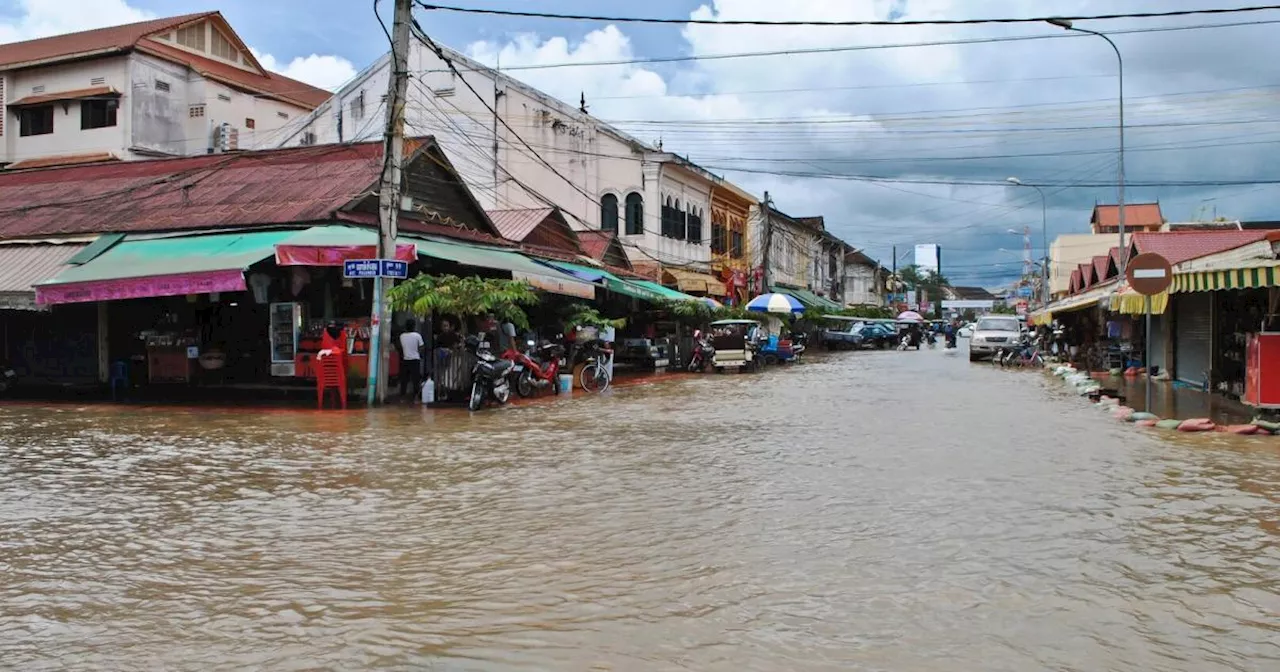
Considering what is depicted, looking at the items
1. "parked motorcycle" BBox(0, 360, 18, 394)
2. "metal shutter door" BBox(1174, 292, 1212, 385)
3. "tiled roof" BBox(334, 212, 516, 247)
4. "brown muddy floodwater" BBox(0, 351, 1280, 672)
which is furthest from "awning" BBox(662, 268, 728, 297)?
"brown muddy floodwater" BBox(0, 351, 1280, 672)

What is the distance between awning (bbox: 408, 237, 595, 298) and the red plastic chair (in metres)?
2.90

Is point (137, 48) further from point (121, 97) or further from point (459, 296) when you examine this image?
point (459, 296)

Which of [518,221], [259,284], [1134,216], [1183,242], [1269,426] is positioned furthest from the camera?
[1134,216]

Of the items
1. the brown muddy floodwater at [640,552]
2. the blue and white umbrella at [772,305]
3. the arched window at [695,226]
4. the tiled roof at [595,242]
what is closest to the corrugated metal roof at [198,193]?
the brown muddy floodwater at [640,552]

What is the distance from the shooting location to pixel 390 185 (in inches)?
676

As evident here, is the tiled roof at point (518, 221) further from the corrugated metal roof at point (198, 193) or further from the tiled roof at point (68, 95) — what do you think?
the tiled roof at point (68, 95)

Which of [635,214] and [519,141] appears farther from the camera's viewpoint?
[635,214]

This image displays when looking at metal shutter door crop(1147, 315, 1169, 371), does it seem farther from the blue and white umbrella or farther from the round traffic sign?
the blue and white umbrella

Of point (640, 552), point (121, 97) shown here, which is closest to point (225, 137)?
point (121, 97)

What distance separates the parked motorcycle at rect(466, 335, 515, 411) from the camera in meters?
17.0

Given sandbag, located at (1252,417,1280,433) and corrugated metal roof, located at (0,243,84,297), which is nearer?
sandbag, located at (1252,417,1280,433)

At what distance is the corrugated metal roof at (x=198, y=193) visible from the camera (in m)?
19.8

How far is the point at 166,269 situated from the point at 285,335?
95.9 inches

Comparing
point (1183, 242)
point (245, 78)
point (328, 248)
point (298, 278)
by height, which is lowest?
point (298, 278)
